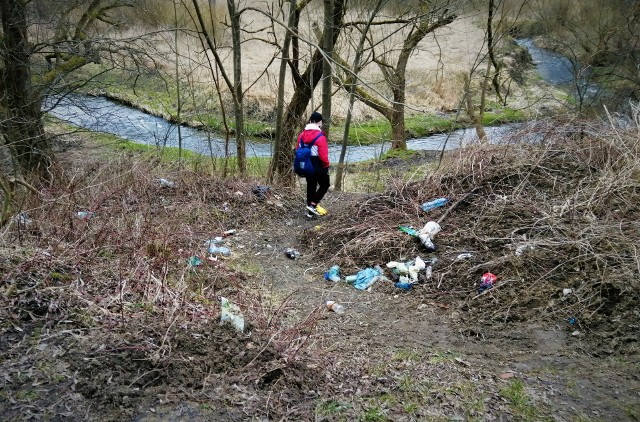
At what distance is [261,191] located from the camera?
815cm

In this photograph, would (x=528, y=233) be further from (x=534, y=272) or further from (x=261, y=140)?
(x=261, y=140)

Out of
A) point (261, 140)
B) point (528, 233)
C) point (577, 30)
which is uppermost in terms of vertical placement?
point (577, 30)

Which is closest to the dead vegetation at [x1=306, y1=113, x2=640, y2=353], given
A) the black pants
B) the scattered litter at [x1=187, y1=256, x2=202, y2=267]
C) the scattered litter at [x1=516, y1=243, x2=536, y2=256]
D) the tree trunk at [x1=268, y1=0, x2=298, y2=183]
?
the scattered litter at [x1=516, y1=243, x2=536, y2=256]

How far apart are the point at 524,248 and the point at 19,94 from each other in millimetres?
8133

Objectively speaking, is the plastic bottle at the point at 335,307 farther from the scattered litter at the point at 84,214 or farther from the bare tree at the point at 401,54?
the bare tree at the point at 401,54

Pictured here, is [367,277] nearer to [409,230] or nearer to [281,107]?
[409,230]

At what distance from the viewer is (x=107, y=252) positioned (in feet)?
15.1

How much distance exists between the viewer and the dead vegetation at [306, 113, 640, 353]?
4.48 m

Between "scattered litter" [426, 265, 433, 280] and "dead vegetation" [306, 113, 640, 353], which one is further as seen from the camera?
"scattered litter" [426, 265, 433, 280]

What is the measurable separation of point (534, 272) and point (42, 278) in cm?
424

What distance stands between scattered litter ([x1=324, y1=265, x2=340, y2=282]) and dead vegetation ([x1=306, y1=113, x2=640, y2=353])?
15 cm

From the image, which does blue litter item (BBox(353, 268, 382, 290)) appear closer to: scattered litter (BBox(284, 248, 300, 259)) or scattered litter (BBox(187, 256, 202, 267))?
scattered litter (BBox(284, 248, 300, 259))

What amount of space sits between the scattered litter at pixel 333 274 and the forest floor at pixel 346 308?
12cm

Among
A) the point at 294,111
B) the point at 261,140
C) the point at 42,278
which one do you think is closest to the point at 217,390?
the point at 42,278
